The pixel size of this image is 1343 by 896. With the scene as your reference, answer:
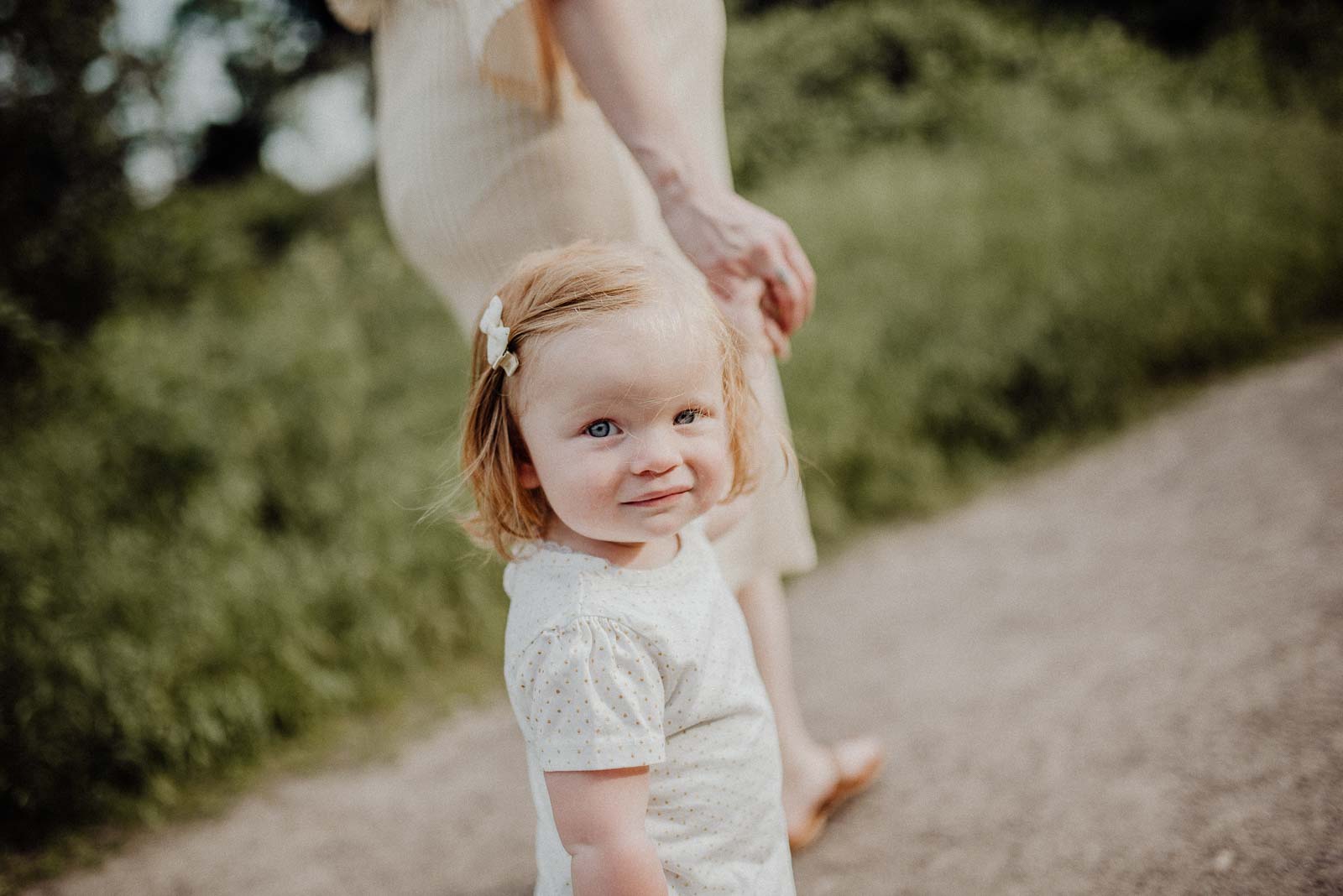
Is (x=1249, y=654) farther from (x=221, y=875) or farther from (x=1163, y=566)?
(x=221, y=875)

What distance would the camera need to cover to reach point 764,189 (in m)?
6.93

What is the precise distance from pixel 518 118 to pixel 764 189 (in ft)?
18.6

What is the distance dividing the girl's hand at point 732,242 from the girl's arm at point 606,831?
26.5 inches

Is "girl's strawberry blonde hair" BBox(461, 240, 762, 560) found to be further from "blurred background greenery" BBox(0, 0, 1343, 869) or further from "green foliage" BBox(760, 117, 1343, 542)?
"green foliage" BBox(760, 117, 1343, 542)

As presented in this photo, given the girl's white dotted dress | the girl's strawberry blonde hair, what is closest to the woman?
the girl's strawberry blonde hair

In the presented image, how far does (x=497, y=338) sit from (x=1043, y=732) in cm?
142

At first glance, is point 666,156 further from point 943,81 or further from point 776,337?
point 943,81

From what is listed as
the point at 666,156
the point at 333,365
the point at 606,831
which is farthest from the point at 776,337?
the point at 333,365

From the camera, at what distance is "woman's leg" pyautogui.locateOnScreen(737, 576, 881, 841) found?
173 cm

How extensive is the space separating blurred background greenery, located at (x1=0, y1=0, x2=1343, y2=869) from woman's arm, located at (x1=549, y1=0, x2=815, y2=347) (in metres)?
1.58

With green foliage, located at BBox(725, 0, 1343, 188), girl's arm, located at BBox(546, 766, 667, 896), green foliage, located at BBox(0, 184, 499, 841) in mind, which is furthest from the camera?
green foliage, located at BBox(725, 0, 1343, 188)

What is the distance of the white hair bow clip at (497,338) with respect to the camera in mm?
1160

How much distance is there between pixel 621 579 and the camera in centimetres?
117

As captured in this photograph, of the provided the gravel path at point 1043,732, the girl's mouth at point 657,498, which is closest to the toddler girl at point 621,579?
the girl's mouth at point 657,498
